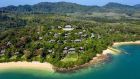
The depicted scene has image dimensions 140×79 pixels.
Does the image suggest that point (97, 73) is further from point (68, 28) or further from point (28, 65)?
point (68, 28)

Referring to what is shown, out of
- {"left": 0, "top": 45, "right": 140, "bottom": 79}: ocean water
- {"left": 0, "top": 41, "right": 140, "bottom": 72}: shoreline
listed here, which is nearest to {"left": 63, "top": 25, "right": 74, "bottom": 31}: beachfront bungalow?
{"left": 0, "top": 41, "right": 140, "bottom": 72}: shoreline

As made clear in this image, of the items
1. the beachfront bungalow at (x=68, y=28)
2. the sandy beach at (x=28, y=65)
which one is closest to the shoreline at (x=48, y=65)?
the sandy beach at (x=28, y=65)

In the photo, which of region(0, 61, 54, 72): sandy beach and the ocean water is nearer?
the ocean water

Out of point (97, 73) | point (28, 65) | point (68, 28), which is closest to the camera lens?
point (97, 73)

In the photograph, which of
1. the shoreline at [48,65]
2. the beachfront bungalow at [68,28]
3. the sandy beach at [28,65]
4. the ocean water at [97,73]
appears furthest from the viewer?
the beachfront bungalow at [68,28]

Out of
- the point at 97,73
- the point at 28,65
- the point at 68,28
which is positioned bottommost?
the point at 28,65

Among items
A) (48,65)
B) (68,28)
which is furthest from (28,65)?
(68,28)

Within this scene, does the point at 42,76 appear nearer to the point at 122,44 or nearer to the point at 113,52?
the point at 113,52

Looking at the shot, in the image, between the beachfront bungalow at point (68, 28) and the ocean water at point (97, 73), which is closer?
the ocean water at point (97, 73)

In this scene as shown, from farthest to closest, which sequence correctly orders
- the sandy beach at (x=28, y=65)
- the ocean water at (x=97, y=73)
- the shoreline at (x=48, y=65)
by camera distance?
the sandy beach at (x=28, y=65) < the shoreline at (x=48, y=65) < the ocean water at (x=97, y=73)

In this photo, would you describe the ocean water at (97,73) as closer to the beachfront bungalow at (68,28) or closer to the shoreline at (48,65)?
the shoreline at (48,65)

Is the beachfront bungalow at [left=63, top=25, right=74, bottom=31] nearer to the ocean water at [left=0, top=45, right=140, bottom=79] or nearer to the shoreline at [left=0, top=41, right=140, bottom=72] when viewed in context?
the shoreline at [left=0, top=41, right=140, bottom=72]

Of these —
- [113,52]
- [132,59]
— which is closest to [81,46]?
[113,52]
